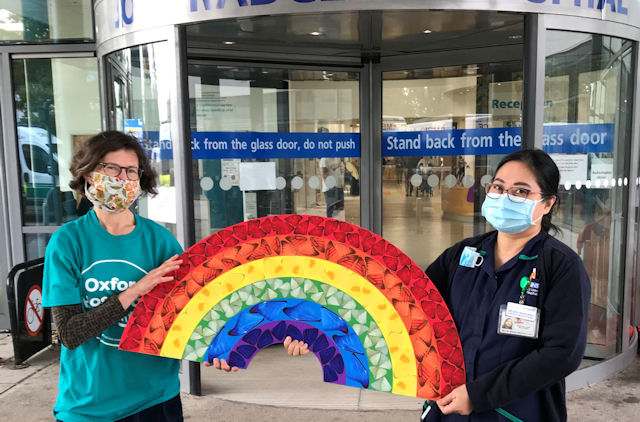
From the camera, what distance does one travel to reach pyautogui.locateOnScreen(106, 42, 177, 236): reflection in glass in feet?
13.7

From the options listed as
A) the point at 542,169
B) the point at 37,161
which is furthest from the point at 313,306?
the point at 37,161

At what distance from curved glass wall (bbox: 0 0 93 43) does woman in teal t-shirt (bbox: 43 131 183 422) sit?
408 centimetres

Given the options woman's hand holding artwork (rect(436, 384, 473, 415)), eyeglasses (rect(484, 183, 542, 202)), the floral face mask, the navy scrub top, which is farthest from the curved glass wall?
woman's hand holding artwork (rect(436, 384, 473, 415))

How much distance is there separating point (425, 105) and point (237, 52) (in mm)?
2206

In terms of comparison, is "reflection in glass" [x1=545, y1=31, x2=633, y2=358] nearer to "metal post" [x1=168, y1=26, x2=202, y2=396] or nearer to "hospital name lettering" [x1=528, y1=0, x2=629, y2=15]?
"hospital name lettering" [x1=528, y1=0, x2=629, y2=15]

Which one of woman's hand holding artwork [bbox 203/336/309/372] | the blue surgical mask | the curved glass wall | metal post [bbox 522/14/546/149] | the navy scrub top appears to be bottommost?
woman's hand holding artwork [bbox 203/336/309/372]

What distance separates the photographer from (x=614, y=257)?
463 centimetres

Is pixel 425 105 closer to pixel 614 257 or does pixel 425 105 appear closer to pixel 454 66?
pixel 454 66

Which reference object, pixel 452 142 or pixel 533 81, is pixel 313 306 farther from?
pixel 452 142

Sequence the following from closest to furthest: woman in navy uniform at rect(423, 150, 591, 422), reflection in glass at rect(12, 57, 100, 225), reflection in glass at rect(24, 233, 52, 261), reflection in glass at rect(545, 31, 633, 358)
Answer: woman in navy uniform at rect(423, 150, 591, 422) < reflection in glass at rect(545, 31, 633, 358) < reflection in glass at rect(12, 57, 100, 225) < reflection in glass at rect(24, 233, 52, 261)

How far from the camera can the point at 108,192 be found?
2.00 metres

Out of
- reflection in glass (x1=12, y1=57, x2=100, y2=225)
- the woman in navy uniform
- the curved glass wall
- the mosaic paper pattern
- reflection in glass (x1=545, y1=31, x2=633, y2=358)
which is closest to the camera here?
the woman in navy uniform

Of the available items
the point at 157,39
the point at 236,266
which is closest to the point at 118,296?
the point at 236,266

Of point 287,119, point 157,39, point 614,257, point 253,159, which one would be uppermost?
point 157,39
